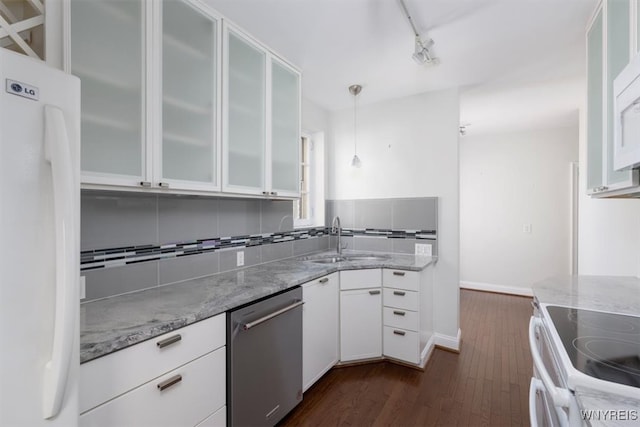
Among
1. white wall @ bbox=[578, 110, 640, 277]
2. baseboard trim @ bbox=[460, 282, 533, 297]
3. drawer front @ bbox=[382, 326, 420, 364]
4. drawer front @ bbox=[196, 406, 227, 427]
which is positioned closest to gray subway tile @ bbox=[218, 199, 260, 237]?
drawer front @ bbox=[196, 406, 227, 427]

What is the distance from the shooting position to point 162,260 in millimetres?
1666

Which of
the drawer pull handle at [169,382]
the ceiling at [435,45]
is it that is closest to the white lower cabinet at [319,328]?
the drawer pull handle at [169,382]

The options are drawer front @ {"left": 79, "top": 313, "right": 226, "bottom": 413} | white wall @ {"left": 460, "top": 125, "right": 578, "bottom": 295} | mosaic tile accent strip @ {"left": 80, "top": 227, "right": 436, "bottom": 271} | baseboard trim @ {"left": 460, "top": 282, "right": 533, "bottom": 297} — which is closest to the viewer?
drawer front @ {"left": 79, "top": 313, "right": 226, "bottom": 413}

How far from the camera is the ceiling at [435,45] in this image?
5.45 feet

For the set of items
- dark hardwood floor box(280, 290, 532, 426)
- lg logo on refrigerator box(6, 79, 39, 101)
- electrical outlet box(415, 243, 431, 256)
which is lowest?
dark hardwood floor box(280, 290, 532, 426)

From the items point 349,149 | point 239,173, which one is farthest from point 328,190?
point 239,173

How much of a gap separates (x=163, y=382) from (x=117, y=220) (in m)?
0.86

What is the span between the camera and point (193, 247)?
1838 mm

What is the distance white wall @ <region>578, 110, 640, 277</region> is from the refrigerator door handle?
2.69 meters

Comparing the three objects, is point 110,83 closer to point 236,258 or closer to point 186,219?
point 186,219

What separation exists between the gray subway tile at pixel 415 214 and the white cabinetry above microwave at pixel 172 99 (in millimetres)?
1479

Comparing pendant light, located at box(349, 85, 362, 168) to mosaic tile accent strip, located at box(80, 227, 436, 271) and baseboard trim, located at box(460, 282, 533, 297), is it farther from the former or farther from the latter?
baseboard trim, located at box(460, 282, 533, 297)

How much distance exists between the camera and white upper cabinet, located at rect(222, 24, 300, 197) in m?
1.76

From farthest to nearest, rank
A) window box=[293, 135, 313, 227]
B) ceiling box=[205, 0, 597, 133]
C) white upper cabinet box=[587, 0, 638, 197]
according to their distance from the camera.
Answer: window box=[293, 135, 313, 227] → ceiling box=[205, 0, 597, 133] → white upper cabinet box=[587, 0, 638, 197]
